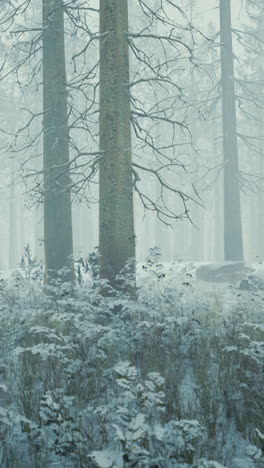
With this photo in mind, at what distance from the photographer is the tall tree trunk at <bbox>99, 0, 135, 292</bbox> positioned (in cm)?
754

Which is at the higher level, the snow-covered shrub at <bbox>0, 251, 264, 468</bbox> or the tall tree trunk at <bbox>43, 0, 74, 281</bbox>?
the tall tree trunk at <bbox>43, 0, 74, 281</bbox>

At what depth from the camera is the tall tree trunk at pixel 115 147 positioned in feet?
24.7

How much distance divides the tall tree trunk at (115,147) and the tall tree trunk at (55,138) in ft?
8.15

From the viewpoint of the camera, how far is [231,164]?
17984 mm

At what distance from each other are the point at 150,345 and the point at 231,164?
13.6 m

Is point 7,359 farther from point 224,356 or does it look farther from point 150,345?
point 224,356

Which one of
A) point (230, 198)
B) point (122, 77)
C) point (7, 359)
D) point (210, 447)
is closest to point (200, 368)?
point (210, 447)

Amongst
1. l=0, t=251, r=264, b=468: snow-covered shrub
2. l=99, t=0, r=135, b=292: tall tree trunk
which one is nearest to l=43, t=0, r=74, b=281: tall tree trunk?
l=99, t=0, r=135, b=292: tall tree trunk

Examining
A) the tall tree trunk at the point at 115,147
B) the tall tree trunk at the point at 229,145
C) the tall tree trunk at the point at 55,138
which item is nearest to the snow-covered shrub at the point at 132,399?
the tall tree trunk at the point at 115,147

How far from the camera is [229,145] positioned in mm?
18094

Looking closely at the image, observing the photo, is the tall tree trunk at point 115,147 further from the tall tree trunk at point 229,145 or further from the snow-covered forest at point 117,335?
the tall tree trunk at point 229,145

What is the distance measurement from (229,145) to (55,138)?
382 inches

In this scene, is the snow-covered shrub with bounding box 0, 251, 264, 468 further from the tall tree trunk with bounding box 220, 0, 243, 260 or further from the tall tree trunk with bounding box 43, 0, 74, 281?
the tall tree trunk with bounding box 220, 0, 243, 260

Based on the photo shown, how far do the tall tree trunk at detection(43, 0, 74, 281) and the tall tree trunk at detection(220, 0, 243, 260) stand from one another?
9248mm
